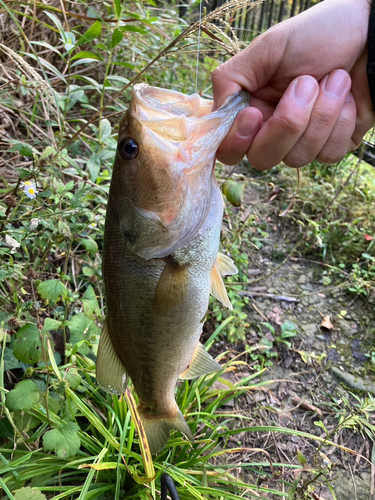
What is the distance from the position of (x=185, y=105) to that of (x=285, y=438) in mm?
2318

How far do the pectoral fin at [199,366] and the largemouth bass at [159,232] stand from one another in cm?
14

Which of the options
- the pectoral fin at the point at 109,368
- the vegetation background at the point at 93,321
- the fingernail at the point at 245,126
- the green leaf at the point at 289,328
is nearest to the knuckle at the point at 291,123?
the fingernail at the point at 245,126

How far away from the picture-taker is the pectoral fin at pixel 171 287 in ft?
4.30

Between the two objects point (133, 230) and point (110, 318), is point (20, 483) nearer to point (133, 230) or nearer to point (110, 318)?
point (110, 318)

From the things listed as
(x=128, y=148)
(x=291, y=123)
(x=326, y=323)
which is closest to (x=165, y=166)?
(x=128, y=148)

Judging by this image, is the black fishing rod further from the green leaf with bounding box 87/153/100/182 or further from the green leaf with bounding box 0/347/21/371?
the green leaf with bounding box 87/153/100/182

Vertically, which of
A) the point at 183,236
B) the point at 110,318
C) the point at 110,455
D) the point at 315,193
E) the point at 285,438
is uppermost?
the point at 183,236

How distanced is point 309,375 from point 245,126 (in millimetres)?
2207

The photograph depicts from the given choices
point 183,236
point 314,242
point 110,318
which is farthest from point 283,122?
point 314,242

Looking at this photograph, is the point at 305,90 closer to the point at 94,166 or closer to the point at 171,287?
the point at 171,287

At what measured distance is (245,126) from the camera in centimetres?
141

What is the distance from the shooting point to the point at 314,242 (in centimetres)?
391

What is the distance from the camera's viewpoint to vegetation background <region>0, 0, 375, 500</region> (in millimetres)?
1744

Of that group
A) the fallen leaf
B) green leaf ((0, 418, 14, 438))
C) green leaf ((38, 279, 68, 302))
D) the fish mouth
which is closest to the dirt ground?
the fallen leaf
